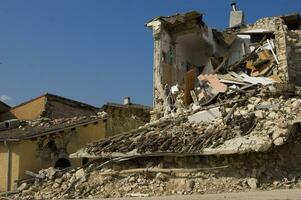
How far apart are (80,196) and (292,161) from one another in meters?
6.74

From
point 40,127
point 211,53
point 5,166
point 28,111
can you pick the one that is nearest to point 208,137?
point 5,166

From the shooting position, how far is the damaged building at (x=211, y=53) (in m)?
20.8

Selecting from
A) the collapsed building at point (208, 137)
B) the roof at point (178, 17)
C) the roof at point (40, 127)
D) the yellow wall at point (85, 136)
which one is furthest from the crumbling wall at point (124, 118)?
the roof at point (178, 17)

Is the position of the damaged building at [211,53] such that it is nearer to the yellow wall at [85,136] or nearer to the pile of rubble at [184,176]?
the yellow wall at [85,136]

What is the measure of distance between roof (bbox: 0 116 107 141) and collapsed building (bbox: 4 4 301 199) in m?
2.32

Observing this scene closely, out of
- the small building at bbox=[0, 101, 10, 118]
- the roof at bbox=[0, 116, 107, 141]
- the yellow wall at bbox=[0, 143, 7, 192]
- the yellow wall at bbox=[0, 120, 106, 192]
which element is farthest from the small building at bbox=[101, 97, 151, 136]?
the small building at bbox=[0, 101, 10, 118]

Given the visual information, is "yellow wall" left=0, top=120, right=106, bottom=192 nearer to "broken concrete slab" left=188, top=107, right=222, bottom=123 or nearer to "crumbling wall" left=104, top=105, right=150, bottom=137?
"crumbling wall" left=104, top=105, right=150, bottom=137

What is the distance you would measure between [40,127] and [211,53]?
950 centimetres

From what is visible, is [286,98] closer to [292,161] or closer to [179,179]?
[292,161]

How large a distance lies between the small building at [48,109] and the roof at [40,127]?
7.00 ft

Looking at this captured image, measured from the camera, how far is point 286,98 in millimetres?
17484

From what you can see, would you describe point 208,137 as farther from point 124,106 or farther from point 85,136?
point 124,106

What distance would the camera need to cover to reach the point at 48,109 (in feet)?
85.8

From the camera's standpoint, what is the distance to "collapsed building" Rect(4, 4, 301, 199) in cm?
1412
